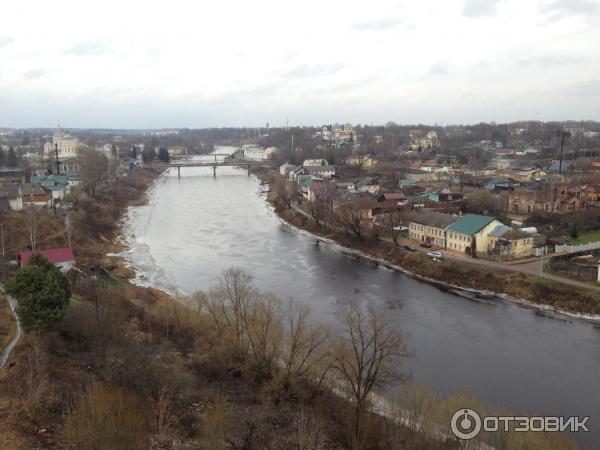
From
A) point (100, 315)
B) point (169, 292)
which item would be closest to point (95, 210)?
point (169, 292)

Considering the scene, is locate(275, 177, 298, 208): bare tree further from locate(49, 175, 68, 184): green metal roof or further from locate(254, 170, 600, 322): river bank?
locate(49, 175, 68, 184): green metal roof

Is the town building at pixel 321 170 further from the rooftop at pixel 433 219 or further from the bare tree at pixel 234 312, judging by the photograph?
the bare tree at pixel 234 312

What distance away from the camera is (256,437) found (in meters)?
5.75

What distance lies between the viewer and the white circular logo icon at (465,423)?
17.4ft

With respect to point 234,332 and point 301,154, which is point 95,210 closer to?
point 234,332

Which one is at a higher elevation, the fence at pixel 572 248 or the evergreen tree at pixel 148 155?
the evergreen tree at pixel 148 155

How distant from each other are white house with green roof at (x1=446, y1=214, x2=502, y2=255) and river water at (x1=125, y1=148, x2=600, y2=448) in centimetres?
206

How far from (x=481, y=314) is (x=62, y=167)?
84.1 ft

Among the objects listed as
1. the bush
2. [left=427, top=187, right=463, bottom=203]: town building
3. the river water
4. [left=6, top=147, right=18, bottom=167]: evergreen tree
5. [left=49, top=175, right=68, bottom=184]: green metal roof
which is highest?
[left=6, top=147, right=18, bottom=167]: evergreen tree

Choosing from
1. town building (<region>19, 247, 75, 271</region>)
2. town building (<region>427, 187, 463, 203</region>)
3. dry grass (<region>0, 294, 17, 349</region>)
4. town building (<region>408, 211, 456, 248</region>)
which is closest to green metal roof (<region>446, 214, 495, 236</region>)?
town building (<region>408, 211, 456, 248</region>)

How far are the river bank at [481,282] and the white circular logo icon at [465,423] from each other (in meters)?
5.70

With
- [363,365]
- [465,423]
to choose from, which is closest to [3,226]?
[363,365]

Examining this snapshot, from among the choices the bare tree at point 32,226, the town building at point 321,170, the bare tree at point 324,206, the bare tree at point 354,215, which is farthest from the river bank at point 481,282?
the town building at point 321,170

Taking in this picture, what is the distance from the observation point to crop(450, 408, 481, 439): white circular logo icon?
17.4ft
